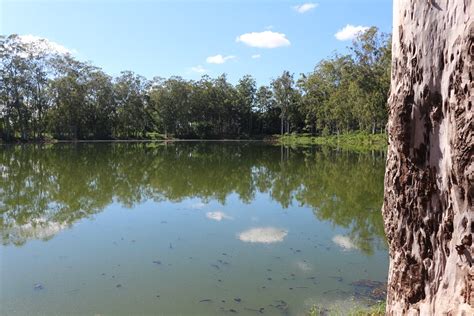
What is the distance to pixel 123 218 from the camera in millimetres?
9266

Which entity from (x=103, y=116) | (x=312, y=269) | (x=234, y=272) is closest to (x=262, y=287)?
(x=234, y=272)

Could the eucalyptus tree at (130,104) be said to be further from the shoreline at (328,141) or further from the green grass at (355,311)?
the green grass at (355,311)

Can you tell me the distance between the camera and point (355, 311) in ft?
14.2

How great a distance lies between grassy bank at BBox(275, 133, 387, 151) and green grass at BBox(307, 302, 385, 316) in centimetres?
3135

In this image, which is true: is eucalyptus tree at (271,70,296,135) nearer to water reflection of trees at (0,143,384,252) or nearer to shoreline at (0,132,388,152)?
shoreline at (0,132,388,152)

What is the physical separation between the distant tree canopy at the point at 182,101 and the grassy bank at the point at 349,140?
1.69m

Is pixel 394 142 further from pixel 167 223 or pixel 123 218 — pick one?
pixel 123 218

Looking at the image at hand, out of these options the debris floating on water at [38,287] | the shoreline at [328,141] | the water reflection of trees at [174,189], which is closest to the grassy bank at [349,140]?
the shoreline at [328,141]

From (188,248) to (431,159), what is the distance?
5382 mm

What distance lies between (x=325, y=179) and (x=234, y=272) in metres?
10.8

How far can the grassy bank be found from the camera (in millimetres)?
36747

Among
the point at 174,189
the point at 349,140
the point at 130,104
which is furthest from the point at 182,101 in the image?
the point at 174,189

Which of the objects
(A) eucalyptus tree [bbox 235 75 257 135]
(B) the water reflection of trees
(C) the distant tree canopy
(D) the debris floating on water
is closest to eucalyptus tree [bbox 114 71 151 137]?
(C) the distant tree canopy

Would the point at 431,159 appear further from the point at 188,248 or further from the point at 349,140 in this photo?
the point at 349,140
